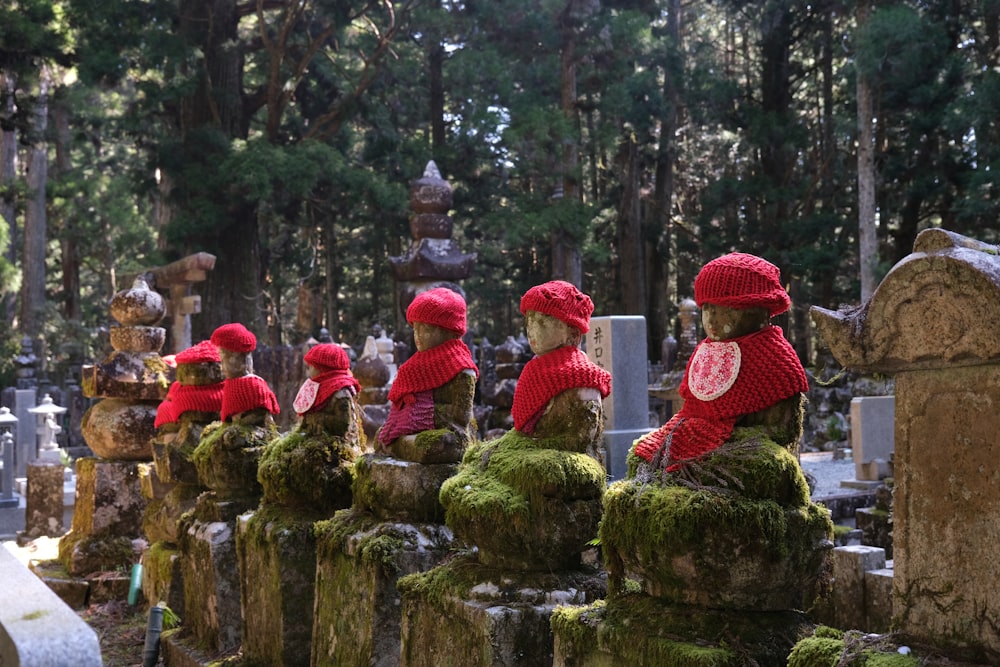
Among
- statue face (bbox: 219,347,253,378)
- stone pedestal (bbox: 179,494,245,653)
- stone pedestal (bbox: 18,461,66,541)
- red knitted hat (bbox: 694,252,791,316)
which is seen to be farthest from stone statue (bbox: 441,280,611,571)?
stone pedestal (bbox: 18,461,66,541)

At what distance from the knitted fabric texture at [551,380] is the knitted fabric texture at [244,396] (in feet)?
8.69

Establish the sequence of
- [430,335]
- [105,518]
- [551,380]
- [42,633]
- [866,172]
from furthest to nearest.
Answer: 1. [866,172]
2. [105,518]
3. [430,335]
4. [551,380]
5. [42,633]

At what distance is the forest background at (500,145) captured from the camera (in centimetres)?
1886

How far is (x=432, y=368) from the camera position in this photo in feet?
15.7

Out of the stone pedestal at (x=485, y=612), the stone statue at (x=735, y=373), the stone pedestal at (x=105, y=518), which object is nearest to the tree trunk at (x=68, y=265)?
the stone pedestal at (x=105, y=518)

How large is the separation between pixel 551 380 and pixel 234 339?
3117 mm

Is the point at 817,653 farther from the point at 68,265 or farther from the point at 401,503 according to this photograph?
the point at 68,265

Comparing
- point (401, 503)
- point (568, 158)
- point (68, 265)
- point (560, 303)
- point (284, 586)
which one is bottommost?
point (284, 586)

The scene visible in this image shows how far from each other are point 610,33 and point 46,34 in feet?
40.4

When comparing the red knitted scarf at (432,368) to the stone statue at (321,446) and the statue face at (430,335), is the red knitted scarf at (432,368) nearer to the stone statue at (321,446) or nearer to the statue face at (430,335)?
the statue face at (430,335)

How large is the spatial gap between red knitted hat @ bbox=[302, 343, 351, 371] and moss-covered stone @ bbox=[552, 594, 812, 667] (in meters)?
2.55

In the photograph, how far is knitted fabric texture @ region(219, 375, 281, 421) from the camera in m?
6.33

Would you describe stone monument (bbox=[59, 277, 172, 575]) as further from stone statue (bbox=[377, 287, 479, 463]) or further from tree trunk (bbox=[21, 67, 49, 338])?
tree trunk (bbox=[21, 67, 49, 338])

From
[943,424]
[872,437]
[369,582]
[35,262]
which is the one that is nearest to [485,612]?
[369,582]
